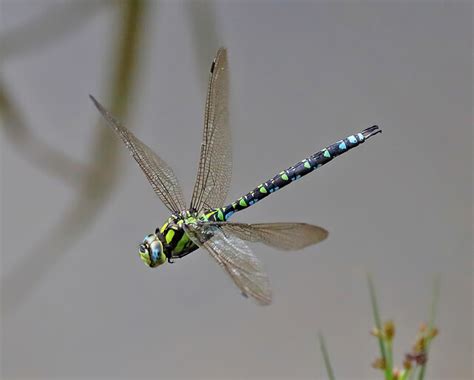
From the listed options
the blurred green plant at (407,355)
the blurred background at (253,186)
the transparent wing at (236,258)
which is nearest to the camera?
the blurred green plant at (407,355)

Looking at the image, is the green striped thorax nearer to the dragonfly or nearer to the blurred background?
the dragonfly

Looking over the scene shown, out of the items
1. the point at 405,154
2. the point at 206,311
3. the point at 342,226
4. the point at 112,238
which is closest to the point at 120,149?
the point at 112,238

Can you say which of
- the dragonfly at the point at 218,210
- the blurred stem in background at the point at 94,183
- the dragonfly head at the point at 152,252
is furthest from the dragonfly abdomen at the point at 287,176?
the blurred stem in background at the point at 94,183

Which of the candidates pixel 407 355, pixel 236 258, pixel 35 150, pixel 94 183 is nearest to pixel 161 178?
pixel 236 258

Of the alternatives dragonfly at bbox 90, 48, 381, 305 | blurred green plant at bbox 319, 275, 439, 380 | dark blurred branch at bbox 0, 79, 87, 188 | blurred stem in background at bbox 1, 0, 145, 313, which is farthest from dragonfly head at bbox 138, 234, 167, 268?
dark blurred branch at bbox 0, 79, 87, 188

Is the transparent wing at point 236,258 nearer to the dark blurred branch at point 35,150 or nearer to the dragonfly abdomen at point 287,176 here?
the dragonfly abdomen at point 287,176
